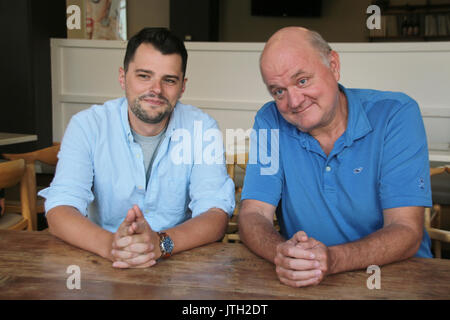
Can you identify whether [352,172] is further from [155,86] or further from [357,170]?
[155,86]

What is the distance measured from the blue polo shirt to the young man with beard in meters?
0.21

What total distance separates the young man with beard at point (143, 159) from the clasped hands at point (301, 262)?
1.38 ft

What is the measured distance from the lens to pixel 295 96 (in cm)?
132

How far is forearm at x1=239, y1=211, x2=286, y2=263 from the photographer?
115 centimetres

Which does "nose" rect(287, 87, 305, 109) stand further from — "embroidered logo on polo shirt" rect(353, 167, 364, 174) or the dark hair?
the dark hair

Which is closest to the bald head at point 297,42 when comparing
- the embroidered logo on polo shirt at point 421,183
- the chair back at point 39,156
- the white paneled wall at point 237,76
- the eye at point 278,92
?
the eye at point 278,92

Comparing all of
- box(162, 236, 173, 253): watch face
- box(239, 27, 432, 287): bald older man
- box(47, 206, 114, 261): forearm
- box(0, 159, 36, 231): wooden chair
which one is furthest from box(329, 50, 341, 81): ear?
box(0, 159, 36, 231): wooden chair

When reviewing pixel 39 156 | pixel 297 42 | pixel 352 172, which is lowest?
pixel 39 156

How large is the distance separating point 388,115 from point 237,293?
793 mm

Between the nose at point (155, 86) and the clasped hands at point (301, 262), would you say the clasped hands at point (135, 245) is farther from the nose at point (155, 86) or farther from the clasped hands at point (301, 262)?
the nose at point (155, 86)

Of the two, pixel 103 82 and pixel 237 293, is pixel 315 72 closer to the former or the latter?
pixel 237 293

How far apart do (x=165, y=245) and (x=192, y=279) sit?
0.60 feet

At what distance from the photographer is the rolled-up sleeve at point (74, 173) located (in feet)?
4.58

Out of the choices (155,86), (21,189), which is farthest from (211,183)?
(21,189)
